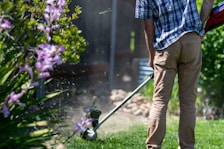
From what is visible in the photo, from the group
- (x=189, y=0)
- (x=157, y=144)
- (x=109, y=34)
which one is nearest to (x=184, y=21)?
(x=189, y=0)

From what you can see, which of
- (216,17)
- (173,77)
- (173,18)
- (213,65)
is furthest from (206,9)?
(213,65)

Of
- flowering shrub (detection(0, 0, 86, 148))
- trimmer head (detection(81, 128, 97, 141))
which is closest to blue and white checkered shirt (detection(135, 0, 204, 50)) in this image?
flowering shrub (detection(0, 0, 86, 148))

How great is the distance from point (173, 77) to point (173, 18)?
1.31ft

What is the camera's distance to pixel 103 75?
7.59 metres

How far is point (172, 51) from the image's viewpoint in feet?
13.1

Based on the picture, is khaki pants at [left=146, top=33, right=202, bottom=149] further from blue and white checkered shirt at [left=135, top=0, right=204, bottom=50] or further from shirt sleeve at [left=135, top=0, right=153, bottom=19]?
shirt sleeve at [left=135, top=0, right=153, bottom=19]

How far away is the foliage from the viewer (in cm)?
744

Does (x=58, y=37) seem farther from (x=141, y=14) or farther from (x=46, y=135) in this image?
(x=141, y=14)

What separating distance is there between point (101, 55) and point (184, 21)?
3839 mm

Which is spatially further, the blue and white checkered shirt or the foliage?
the foliage

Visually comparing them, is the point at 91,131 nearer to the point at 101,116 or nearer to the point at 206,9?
the point at 206,9

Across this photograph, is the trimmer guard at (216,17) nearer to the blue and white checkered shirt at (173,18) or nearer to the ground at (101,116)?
the blue and white checkered shirt at (173,18)

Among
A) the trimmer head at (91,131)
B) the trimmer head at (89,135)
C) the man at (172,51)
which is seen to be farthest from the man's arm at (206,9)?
the trimmer head at (89,135)

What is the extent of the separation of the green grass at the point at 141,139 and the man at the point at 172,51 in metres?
0.69
